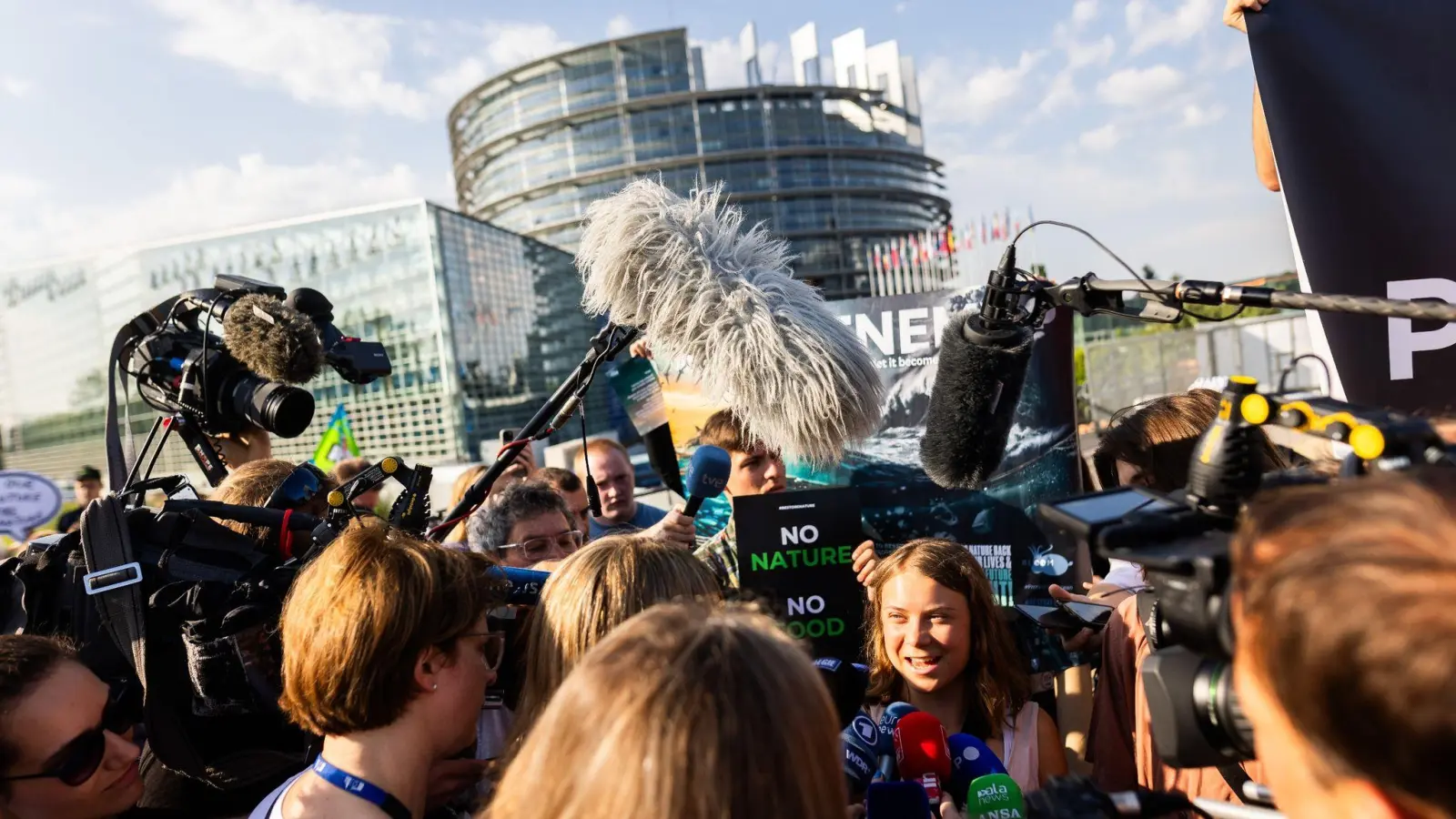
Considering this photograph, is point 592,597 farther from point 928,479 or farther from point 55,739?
point 928,479

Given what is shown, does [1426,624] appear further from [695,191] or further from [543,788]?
[695,191]

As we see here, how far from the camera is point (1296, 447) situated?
1331 millimetres

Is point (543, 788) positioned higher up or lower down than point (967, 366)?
lower down

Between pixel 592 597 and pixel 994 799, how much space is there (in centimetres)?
88

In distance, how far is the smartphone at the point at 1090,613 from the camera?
8.75 ft

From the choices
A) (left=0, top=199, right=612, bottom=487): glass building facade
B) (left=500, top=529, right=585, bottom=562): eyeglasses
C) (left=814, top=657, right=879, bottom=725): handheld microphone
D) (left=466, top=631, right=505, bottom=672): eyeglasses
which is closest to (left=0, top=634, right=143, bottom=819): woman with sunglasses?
(left=466, top=631, right=505, bottom=672): eyeglasses

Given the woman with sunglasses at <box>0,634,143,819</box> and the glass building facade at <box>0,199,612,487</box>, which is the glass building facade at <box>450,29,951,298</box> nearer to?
the glass building facade at <box>0,199,612,487</box>

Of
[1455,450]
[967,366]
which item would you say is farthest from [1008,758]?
[1455,450]

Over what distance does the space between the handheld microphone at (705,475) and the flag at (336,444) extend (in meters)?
6.76

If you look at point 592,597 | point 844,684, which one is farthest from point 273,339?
point 844,684

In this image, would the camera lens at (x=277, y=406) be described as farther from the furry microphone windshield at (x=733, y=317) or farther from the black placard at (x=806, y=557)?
the black placard at (x=806, y=557)

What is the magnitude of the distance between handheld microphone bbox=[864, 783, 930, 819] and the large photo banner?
294 cm

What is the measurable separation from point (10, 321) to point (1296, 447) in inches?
1222

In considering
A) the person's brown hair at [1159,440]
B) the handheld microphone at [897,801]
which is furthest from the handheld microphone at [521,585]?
the person's brown hair at [1159,440]
